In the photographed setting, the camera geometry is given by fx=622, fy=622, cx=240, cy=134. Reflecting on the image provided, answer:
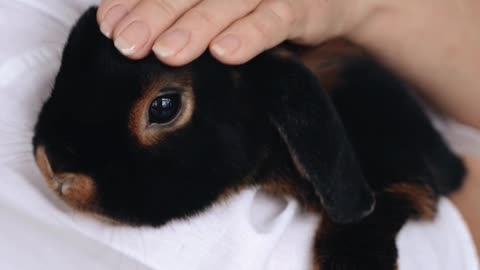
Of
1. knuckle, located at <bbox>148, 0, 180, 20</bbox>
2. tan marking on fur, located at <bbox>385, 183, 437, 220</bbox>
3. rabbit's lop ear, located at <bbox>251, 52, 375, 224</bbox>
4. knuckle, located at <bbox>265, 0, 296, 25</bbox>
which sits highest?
knuckle, located at <bbox>148, 0, 180, 20</bbox>

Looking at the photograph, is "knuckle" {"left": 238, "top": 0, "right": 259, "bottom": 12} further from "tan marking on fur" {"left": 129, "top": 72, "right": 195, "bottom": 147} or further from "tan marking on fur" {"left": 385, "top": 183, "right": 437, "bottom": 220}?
"tan marking on fur" {"left": 385, "top": 183, "right": 437, "bottom": 220}

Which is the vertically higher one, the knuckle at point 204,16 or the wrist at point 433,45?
the knuckle at point 204,16

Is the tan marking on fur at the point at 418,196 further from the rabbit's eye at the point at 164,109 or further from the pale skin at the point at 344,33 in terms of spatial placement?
the rabbit's eye at the point at 164,109

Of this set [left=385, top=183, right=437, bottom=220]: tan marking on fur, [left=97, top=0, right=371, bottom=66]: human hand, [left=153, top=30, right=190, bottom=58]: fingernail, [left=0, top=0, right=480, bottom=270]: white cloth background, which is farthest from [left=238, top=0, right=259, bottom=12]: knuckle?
[left=385, top=183, right=437, bottom=220]: tan marking on fur

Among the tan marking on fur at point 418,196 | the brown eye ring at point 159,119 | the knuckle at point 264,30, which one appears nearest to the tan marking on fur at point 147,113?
the brown eye ring at point 159,119

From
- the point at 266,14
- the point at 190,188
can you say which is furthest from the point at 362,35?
the point at 190,188

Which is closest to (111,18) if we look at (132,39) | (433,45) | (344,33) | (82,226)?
(132,39)


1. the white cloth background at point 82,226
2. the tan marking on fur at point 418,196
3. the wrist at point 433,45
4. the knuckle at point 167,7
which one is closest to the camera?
the white cloth background at point 82,226

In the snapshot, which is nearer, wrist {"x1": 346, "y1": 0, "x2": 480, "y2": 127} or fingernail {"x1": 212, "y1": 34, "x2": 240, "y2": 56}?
fingernail {"x1": 212, "y1": 34, "x2": 240, "y2": 56}
